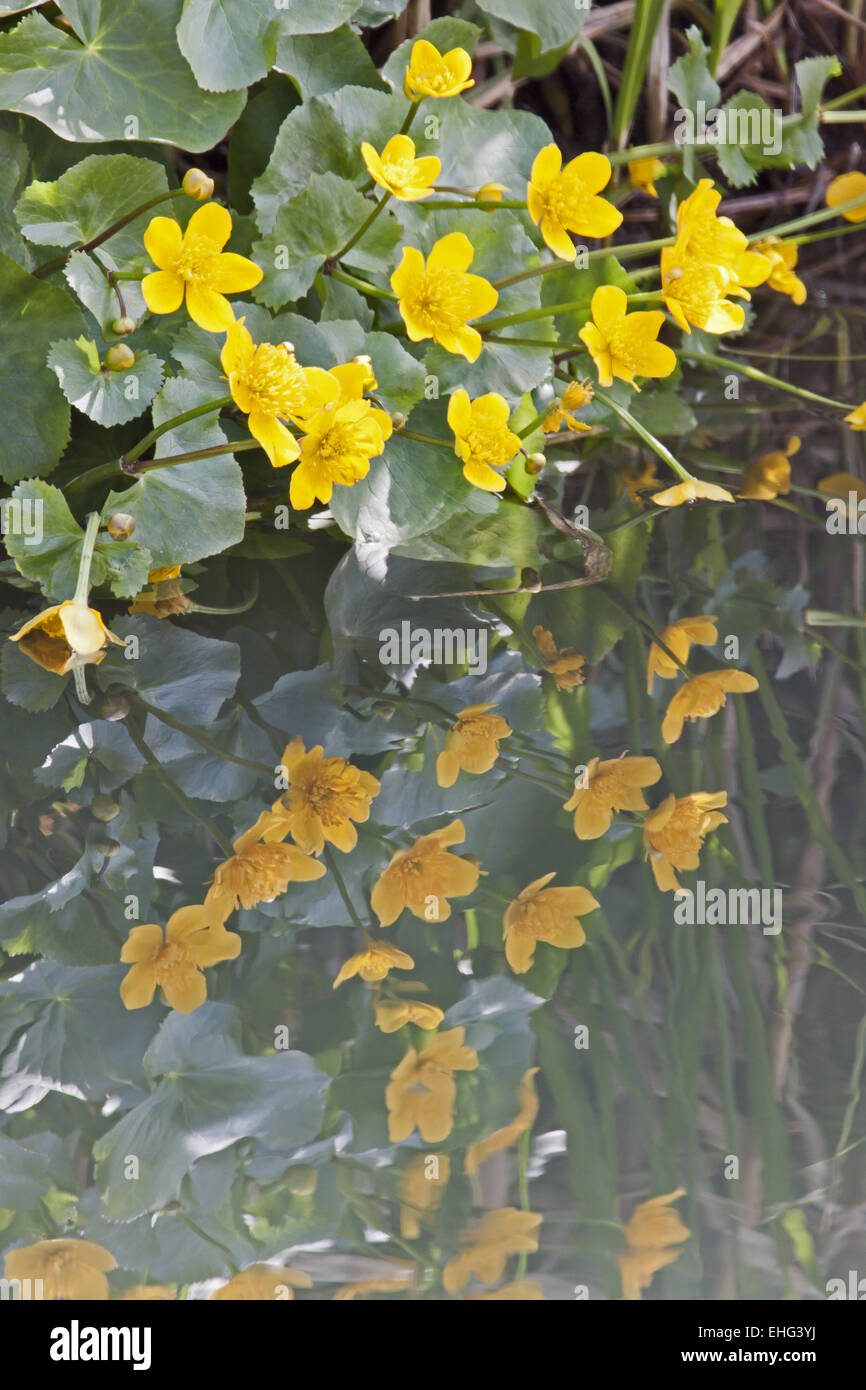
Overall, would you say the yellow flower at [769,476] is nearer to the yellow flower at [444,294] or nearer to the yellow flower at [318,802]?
the yellow flower at [444,294]

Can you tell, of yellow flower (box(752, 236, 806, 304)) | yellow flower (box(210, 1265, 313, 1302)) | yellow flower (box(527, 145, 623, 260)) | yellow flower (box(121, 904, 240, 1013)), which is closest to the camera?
yellow flower (box(210, 1265, 313, 1302))

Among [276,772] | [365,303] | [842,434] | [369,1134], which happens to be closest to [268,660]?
[276,772]

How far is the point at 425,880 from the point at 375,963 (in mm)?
58

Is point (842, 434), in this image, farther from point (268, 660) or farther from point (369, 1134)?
point (369, 1134)

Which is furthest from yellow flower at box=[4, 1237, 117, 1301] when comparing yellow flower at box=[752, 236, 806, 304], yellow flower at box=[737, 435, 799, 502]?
yellow flower at box=[752, 236, 806, 304]

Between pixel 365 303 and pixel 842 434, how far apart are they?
17.4 inches

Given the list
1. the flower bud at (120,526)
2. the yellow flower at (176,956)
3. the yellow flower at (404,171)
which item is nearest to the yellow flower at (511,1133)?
the yellow flower at (176,956)

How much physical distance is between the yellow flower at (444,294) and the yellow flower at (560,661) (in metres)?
0.16

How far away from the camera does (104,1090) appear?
0.40m

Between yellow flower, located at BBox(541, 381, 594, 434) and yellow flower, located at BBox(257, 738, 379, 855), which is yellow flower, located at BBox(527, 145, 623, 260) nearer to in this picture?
yellow flower, located at BBox(541, 381, 594, 434)

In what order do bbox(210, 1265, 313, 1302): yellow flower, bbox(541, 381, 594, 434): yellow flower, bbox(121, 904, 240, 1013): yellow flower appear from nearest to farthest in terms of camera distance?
bbox(210, 1265, 313, 1302): yellow flower, bbox(121, 904, 240, 1013): yellow flower, bbox(541, 381, 594, 434): yellow flower

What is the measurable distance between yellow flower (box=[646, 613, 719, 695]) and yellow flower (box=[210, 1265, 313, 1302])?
0.37 metres

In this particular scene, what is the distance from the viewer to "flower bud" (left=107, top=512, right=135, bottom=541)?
63 centimetres

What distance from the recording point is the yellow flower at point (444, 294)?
68 cm
